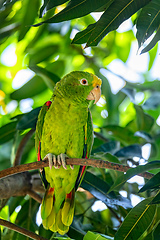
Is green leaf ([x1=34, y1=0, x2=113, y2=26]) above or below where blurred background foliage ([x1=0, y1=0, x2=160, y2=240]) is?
above

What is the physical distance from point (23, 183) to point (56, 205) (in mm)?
264

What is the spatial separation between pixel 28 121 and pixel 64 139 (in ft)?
1.03

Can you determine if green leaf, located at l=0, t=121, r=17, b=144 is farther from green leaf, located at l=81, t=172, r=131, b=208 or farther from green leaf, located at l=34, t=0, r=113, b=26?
green leaf, located at l=34, t=0, r=113, b=26

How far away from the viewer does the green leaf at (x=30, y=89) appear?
223 cm

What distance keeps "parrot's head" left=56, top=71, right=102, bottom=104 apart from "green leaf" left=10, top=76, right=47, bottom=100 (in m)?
0.38

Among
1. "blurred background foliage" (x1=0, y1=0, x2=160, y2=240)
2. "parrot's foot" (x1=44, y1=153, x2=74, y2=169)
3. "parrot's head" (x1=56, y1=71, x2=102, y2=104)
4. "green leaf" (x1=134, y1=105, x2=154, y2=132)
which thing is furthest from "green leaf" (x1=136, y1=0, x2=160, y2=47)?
"green leaf" (x1=134, y1=105, x2=154, y2=132)

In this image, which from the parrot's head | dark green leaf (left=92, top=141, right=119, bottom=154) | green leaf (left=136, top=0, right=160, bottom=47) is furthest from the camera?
dark green leaf (left=92, top=141, right=119, bottom=154)

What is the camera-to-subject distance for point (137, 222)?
127 cm

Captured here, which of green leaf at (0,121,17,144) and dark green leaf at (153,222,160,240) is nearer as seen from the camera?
dark green leaf at (153,222,160,240)

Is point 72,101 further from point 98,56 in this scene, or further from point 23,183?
point 98,56

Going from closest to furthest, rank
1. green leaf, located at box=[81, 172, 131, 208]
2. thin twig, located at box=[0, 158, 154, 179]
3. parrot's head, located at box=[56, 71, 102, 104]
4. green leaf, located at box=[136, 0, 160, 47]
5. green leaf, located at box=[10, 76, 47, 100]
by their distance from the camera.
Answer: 1. thin twig, located at box=[0, 158, 154, 179]
2. green leaf, located at box=[136, 0, 160, 47]
3. green leaf, located at box=[81, 172, 131, 208]
4. parrot's head, located at box=[56, 71, 102, 104]
5. green leaf, located at box=[10, 76, 47, 100]

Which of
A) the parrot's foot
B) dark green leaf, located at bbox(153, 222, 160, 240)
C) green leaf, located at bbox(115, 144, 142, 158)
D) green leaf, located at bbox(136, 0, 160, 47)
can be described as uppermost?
green leaf, located at bbox(136, 0, 160, 47)

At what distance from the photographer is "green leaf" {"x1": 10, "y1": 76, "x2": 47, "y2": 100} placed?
87.7 inches

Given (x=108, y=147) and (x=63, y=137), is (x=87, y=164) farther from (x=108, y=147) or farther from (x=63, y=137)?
(x=108, y=147)
